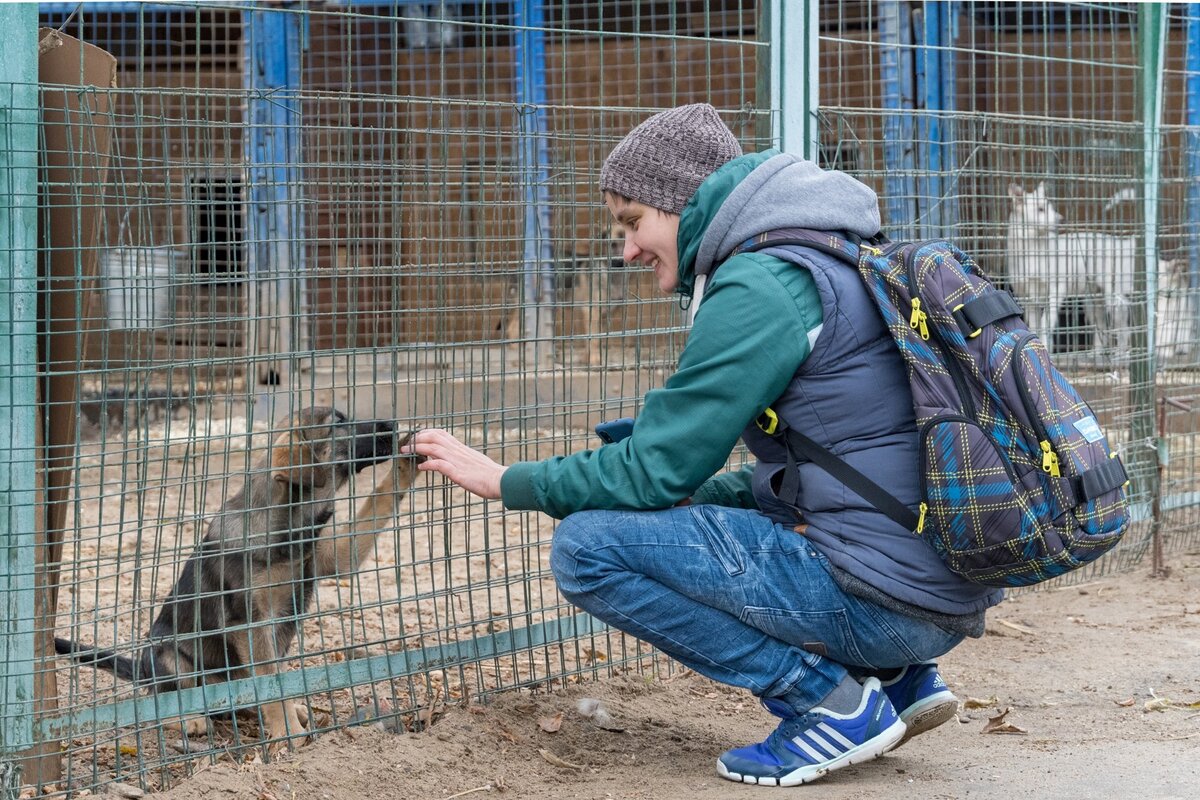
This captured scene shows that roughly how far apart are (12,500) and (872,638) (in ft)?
7.25

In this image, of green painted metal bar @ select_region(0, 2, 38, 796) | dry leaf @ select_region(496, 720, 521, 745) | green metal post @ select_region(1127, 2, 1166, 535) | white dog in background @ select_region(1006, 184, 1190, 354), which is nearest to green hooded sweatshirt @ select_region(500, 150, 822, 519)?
dry leaf @ select_region(496, 720, 521, 745)

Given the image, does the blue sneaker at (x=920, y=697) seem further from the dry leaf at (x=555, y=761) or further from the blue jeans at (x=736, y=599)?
the dry leaf at (x=555, y=761)

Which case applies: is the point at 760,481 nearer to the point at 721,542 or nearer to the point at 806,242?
the point at 721,542

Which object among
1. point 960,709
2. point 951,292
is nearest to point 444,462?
point 951,292

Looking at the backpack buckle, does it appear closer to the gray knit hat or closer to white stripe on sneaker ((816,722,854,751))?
the gray knit hat

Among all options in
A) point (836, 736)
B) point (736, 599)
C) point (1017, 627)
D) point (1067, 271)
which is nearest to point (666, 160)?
point (736, 599)

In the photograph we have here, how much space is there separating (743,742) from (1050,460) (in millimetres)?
1470

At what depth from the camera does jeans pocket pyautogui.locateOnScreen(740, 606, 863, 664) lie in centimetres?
324

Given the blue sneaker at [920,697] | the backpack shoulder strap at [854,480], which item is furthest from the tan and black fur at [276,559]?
the blue sneaker at [920,697]

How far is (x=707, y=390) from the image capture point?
9.89ft

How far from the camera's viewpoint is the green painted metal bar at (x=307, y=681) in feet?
11.4

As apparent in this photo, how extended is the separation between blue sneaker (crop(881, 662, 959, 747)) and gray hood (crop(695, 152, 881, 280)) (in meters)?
1.21

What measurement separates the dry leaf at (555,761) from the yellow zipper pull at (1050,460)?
62.7 inches

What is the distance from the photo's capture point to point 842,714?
3.30m
